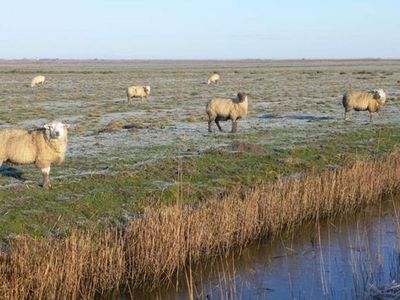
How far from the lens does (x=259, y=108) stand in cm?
3534

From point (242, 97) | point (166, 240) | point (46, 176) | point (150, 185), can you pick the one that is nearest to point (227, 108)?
point (242, 97)

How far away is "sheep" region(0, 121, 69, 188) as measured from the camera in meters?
13.6

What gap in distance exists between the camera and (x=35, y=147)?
13781 mm

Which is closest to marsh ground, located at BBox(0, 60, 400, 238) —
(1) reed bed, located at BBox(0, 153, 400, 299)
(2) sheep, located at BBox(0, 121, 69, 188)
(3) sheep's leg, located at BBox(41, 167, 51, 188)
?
(3) sheep's leg, located at BBox(41, 167, 51, 188)

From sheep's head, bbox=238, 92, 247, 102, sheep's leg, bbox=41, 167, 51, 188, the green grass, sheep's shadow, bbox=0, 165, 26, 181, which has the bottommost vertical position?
the green grass

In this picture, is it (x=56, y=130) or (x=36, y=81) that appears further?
(x=36, y=81)

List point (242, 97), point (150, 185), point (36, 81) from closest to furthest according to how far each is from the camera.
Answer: point (150, 185) → point (242, 97) → point (36, 81)

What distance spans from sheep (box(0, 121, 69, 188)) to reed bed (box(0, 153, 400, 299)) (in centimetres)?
384

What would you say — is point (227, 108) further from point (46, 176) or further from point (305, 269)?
point (305, 269)

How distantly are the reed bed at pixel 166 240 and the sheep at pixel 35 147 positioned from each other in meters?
3.84

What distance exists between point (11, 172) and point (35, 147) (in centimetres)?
198

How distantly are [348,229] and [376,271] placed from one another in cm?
337

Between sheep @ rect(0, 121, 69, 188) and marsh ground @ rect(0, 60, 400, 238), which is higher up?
sheep @ rect(0, 121, 69, 188)

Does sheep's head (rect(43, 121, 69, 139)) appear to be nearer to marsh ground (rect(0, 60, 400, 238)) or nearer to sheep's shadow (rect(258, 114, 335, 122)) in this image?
marsh ground (rect(0, 60, 400, 238))
